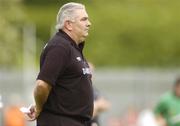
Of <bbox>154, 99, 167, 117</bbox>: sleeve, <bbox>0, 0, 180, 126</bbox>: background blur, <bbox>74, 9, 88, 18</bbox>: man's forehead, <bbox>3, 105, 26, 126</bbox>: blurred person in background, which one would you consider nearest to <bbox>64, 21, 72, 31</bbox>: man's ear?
<bbox>74, 9, 88, 18</bbox>: man's forehead

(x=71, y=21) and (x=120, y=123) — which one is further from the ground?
(x=71, y=21)

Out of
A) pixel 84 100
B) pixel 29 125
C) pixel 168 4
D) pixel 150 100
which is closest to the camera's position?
pixel 84 100

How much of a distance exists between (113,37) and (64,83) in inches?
1301

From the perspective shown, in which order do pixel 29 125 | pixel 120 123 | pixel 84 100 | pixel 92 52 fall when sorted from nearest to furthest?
1. pixel 84 100
2. pixel 29 125
3. pixel 120 123
4. pixel 92 52

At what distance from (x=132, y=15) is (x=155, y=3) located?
49.5 inches

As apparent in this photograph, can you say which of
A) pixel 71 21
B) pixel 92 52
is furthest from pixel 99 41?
pixel 71 21

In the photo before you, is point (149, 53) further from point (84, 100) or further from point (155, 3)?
point (84, 100)

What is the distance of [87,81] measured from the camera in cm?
1198

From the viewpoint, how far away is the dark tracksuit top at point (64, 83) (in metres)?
11.8

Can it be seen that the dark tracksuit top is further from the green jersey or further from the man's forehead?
the green jersey

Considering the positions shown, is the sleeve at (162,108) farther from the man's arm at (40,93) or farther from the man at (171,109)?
the man's arm at (40,93)

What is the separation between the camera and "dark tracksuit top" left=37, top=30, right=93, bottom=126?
11.8m

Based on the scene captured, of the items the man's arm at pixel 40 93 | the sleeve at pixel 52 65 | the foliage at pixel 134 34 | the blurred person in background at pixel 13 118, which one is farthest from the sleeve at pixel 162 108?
the foliage at pixel 134 34

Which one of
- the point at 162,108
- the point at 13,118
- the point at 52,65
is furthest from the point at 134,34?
the point at 52,65
